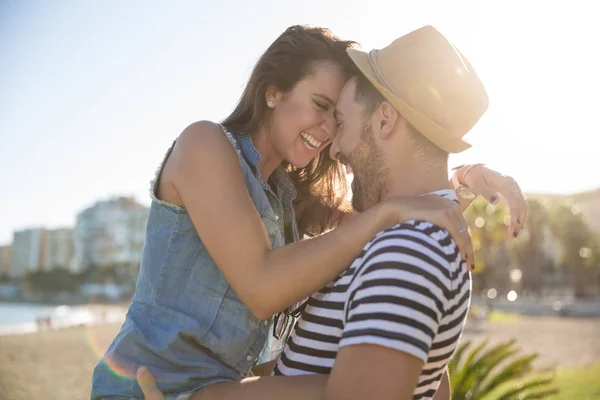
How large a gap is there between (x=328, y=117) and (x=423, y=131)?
0.99 m

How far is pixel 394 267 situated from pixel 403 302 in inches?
4.2

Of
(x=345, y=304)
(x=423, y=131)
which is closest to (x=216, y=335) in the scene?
(x=345, y=304)

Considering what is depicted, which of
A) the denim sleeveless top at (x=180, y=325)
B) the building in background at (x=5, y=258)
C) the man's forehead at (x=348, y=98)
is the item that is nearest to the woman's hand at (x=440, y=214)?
the man's forehead at (x=348, y=98)

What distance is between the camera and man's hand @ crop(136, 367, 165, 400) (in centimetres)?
237

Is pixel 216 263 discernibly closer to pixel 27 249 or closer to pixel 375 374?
pixel 375 374

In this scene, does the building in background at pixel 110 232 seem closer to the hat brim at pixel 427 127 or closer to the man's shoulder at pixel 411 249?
the hat brim at pixel 427 127

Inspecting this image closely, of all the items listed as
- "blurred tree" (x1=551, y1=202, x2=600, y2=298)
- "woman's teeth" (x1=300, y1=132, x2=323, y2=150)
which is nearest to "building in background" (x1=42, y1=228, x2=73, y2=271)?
"blurred tree" (x1=551, y1=202, x2=600, y2=298)

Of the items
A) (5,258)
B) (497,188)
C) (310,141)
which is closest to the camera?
(497,188)

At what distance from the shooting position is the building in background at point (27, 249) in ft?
560

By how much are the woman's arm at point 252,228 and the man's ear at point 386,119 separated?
0.36m

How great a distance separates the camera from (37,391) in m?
17.2

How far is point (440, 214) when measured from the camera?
2.06 meters

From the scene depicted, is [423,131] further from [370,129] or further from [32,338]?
[32,338]

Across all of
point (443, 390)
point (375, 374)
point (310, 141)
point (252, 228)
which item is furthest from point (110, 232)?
point (375, 374)
